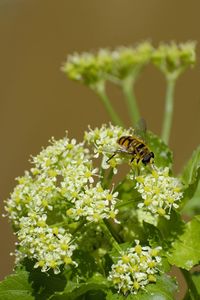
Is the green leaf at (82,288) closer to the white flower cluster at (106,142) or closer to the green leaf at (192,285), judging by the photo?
the green leaf at (192,285)

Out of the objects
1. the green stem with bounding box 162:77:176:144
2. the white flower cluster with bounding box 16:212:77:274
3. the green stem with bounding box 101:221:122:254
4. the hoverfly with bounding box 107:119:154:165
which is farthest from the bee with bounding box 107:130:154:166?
the green stem with bounding box 162:77:176:144

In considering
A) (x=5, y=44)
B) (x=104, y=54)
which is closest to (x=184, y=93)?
(x=5, y=44)

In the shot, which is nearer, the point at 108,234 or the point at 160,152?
the point at 108,234

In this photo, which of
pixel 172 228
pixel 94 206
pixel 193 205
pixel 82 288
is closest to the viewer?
pixel 82 288

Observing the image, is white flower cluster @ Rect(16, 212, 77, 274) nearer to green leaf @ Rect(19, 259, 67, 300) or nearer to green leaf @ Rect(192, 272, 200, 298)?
green leaf @ Rect(19, 259, 67, 300)

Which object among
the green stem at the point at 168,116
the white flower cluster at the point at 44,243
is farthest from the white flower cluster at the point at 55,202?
the green stem at the point at 168,116

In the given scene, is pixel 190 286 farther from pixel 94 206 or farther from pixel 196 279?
pixel 94 206

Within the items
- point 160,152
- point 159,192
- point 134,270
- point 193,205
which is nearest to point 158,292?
point 134,270

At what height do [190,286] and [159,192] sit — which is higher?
[159,192]

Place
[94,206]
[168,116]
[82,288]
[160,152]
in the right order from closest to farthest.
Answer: [82,288]
[94,206]
[160,152]
[168,116]
